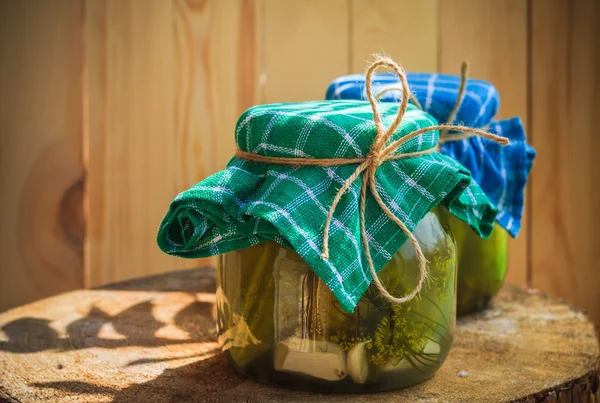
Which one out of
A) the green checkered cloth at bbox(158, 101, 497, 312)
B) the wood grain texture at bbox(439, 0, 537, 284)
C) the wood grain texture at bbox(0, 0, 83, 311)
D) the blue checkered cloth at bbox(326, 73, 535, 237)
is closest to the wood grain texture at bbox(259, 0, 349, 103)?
the wood grain texture at bbox(439, 0, 537, 284)

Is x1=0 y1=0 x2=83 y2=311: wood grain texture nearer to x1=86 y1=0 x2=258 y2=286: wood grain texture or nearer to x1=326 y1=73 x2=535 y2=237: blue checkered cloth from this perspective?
x1=86 y1=0 x2=258 y2=286: wood grain texture

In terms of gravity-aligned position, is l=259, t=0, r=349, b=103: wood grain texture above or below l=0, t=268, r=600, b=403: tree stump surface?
above

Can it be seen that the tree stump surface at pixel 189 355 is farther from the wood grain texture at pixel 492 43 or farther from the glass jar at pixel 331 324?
the wood grain texture at pixel 492 43

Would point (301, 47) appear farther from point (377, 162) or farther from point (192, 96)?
point (377, 162)

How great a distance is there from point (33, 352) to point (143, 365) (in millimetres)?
135

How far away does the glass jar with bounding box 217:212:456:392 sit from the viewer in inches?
22.6

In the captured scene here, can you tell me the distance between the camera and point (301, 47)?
1.39m

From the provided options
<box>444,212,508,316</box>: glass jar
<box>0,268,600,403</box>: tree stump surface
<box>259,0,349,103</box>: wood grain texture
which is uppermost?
<box>259,0,349,103</box>: wood grain texture

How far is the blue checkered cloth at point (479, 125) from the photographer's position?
0.80 metres

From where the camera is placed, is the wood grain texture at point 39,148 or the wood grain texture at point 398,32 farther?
the wood grain texture at point 398,32

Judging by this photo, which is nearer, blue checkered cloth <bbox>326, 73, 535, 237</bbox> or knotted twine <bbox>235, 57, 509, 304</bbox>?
knotted twine <bbox>235, 57, 509, 304</bbox>

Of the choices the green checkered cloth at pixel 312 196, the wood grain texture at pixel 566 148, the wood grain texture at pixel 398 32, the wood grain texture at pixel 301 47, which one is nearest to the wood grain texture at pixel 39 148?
the wood grain texture at pixel 301 47

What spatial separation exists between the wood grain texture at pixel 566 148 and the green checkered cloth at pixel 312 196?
96cm

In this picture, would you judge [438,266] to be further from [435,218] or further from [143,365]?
[143,365]
